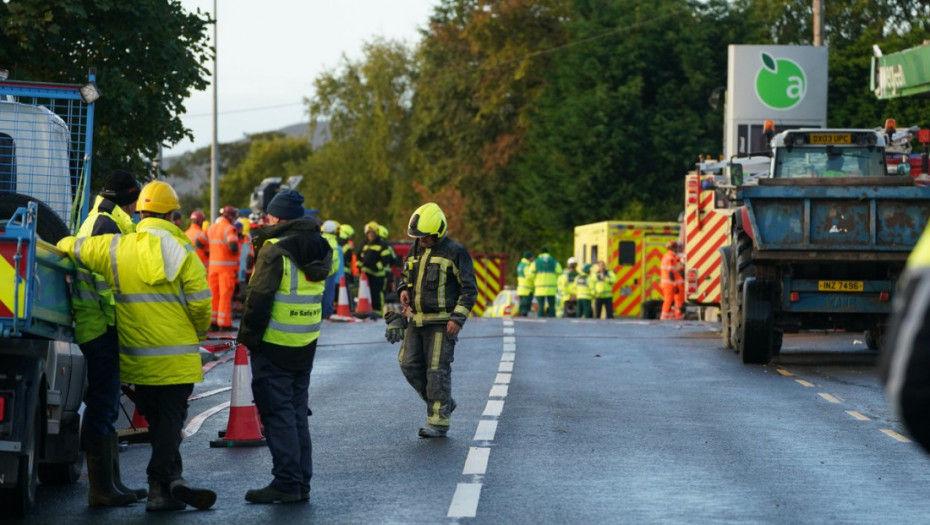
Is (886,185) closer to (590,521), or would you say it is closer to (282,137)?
(590,521)

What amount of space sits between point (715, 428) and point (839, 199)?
22.3ft

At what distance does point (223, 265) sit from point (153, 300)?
1467 centimetres

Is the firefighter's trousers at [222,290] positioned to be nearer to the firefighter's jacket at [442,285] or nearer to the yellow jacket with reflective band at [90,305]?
the firefighter's jacket at [442,285]

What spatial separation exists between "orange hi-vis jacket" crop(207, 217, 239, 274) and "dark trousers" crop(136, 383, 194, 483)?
14406mm

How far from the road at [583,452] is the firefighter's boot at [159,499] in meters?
0.07

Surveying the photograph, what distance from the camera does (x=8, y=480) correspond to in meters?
7.62

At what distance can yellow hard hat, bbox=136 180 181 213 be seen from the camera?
8.66 meters

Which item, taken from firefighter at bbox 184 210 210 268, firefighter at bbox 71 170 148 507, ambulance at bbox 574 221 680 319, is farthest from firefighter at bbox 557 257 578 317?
firefighter at bbox 71 170 148 507

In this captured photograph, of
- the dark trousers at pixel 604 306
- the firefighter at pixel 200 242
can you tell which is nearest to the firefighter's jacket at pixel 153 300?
the firefighter at pixel 200 242

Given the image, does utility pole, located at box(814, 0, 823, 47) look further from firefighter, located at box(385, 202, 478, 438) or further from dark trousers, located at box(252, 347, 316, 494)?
dark trousers, located at box(252, 347, 316, 494)

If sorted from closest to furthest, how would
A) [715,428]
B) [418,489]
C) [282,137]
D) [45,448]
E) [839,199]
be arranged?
[45,448], [418,489], [715,428], [839,199], [282,137]

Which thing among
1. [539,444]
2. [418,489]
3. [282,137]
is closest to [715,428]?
[539,444]

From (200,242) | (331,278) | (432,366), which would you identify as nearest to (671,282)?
(331,278)

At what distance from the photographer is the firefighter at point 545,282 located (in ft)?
125
